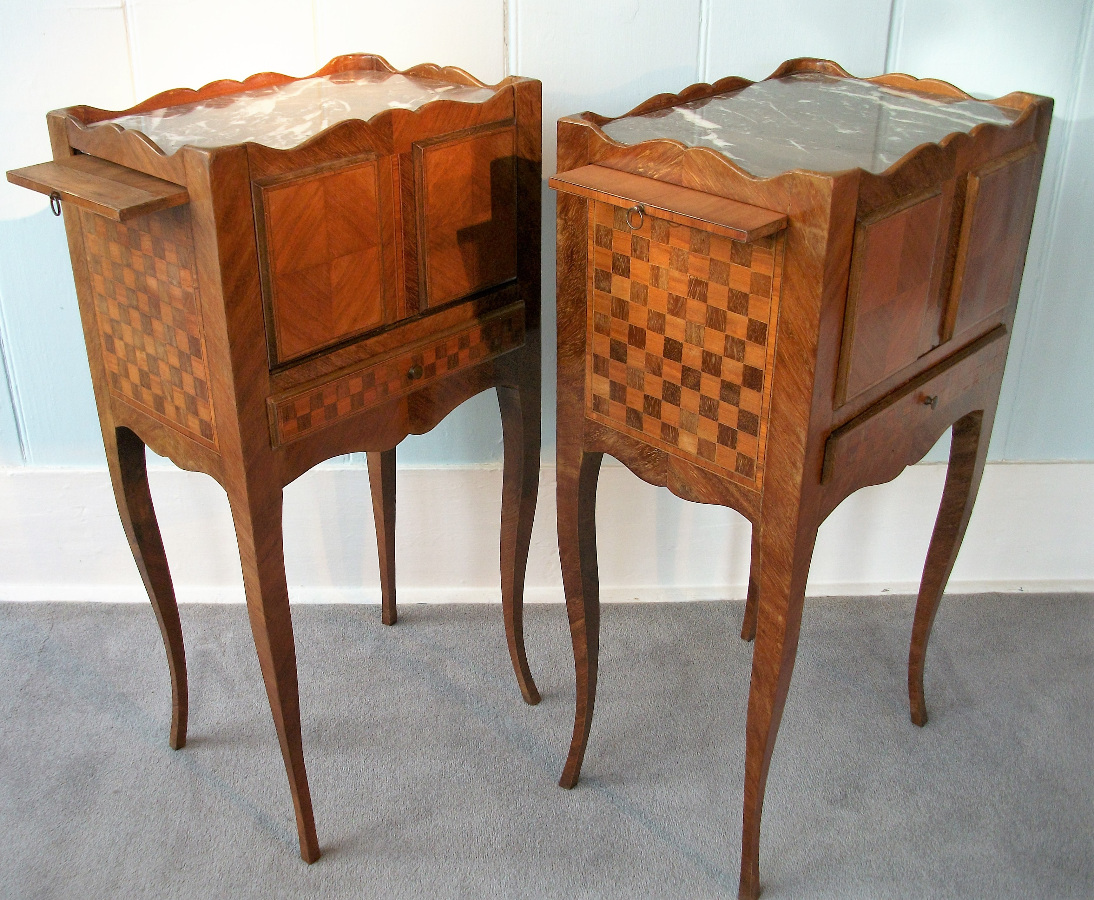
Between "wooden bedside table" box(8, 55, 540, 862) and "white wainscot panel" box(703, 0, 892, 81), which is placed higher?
"white wainscot panel" box(703, 0, 892, 81)

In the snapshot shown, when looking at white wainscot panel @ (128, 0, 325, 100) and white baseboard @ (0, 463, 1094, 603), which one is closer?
white wainscot panel @ (128, 0, 325, 100)

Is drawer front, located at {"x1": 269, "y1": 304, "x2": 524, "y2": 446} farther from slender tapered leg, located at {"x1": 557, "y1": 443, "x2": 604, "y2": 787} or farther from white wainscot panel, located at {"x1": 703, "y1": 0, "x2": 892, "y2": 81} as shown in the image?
white wainscot panel, located at {"x1": 703, "y1": 0, "x2": 892, "y2": 81}

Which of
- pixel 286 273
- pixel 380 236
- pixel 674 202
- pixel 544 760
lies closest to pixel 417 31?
pixel 380 236

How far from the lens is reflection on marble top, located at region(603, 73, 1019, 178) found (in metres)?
1.25

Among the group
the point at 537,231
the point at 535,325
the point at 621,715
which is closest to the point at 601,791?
the point at 621,715

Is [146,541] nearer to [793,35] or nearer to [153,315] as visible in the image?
[153,315]

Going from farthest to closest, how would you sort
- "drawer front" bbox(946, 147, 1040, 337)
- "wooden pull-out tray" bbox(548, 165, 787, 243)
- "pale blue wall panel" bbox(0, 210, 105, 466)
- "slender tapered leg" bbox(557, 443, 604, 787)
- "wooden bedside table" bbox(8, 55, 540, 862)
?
"pale blue wall panel" bbox(0, 210, 105, 466), "slender tapered leg" bbox(557, 443, 604, 787), "drawer front" bbox(946, 147, 1040, 337), "wooden bedside table" bbox(8, 55, 540, 862), "wooden pull-out tray" bbox(548, 165, 787, 243)

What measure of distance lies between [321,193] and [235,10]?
0.66 metres

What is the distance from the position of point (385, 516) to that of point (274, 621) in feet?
1.88

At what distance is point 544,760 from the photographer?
5.75 feet

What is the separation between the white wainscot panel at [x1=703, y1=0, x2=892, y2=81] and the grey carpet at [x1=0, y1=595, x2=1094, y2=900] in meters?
0.99

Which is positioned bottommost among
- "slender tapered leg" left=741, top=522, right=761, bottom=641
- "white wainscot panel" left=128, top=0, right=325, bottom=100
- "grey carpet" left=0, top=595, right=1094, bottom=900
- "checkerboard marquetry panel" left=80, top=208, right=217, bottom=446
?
"grey carpet" left=0, top=595, right=1094, bottom=900

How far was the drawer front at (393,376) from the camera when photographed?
1.34 meters

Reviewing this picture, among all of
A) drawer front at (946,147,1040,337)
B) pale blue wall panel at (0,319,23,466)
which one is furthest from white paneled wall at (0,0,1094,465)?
drawer front at (946,147,1040,337)
